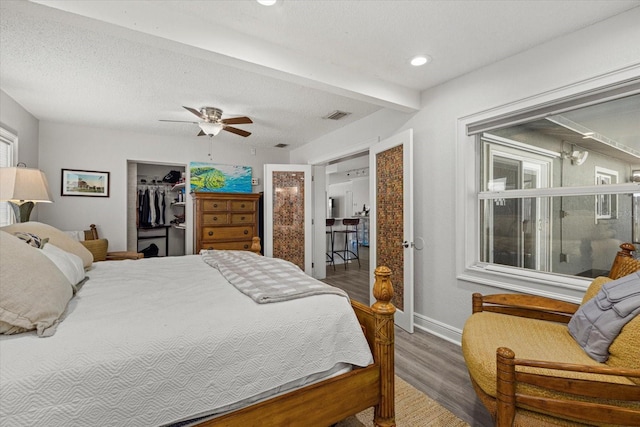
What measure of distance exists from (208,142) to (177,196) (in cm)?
167

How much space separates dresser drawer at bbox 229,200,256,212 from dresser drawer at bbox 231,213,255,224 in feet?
0.26

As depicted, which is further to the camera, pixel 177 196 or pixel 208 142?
pixel 177 196

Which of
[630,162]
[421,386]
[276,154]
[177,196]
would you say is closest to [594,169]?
[630,162]

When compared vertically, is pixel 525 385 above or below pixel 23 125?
below

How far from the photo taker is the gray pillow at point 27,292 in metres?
1.02

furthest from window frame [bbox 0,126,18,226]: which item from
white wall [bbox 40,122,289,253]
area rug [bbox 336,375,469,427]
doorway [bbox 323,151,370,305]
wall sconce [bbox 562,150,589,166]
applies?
wall sconce [bbox 562,150,589,166]

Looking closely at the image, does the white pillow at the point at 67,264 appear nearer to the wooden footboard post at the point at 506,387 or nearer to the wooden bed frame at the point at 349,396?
the wooden bed frame at the point at 349,396

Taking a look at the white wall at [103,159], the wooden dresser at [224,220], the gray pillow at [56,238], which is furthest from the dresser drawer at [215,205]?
the gray pillow at [56,238]

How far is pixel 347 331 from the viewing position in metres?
1.43

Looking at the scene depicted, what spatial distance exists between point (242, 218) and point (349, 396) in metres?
3.61

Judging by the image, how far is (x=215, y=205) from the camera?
4395 mm

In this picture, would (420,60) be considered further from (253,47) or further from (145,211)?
(145,211)

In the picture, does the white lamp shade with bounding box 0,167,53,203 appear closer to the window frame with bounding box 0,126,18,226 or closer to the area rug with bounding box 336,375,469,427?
the window frame with bounding box 0,126,18,226

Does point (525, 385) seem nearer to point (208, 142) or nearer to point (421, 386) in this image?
point (421, 386)
